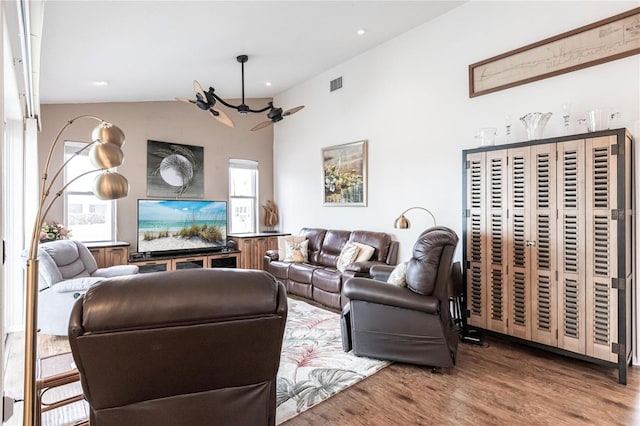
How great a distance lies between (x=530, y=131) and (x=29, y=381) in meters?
3.92

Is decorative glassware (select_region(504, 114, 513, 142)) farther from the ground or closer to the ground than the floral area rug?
farther from the ground

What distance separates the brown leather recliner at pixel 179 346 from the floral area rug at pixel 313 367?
1.03 m

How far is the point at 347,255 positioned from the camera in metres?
5.00

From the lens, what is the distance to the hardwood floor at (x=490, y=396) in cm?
224

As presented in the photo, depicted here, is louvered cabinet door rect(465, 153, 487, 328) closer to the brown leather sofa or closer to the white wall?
the white wall

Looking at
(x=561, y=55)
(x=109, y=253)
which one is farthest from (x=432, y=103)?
(x=109, y=253)

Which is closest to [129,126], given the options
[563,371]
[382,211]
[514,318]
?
[382,211]

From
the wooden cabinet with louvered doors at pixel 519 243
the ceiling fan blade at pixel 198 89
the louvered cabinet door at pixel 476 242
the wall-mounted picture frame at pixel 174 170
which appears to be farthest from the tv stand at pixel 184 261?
the wooden cabinet with louvered doors at pixel 519 243

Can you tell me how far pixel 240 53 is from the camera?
15.1 ft

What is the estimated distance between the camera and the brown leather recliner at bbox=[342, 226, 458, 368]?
9.05 ft

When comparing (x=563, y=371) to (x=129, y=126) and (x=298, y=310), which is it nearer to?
(x=298, y=310)

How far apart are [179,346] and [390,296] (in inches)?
77.2

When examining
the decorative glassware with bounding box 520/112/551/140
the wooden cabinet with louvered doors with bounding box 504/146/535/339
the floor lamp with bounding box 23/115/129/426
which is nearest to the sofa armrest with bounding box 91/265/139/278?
the floor lamp with bounding box 23/115/129/426

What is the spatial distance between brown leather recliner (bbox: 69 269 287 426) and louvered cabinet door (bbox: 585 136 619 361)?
107 inches
